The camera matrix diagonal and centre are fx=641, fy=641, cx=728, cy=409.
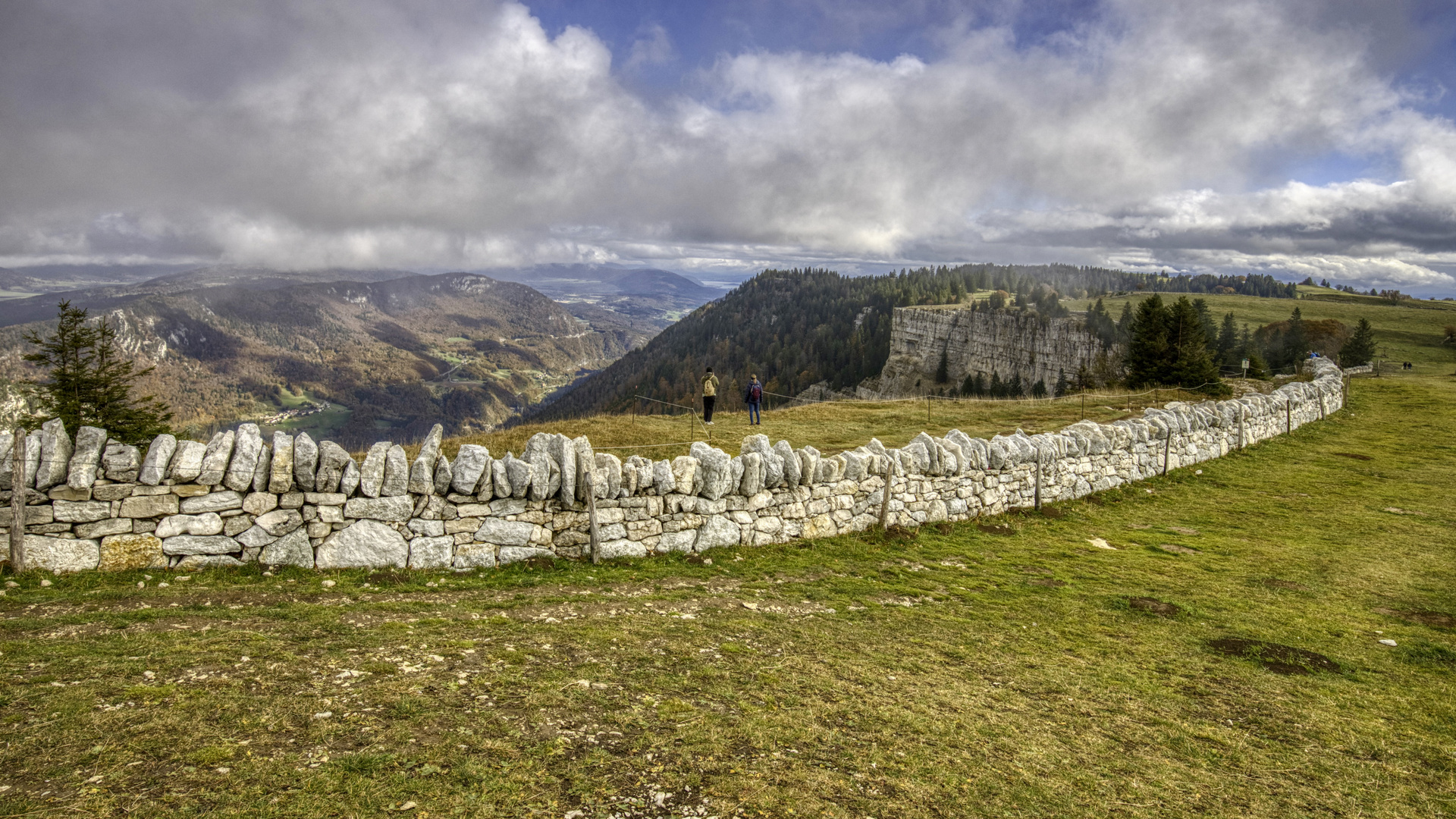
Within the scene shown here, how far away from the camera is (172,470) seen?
873 centimetres

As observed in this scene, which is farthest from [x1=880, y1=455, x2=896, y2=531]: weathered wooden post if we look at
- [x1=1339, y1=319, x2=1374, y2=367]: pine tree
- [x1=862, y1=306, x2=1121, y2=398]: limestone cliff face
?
[x1=862, y1=306, x2=1121, y2=398]: limestone cliff face

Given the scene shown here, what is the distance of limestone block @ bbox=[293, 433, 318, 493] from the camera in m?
9.17

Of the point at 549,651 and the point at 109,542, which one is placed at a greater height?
the point at 109,542

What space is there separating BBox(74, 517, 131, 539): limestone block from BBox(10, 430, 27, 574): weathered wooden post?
1.67 ft

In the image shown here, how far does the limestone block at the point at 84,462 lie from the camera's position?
8.27 meters

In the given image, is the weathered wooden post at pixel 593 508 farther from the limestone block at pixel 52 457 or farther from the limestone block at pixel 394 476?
the limestone block at pixel 52 457

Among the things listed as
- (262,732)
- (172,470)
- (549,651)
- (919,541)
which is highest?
(172,470)

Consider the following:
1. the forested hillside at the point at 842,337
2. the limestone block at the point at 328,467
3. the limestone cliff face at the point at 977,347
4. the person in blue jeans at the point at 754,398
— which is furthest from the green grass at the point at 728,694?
the forested hillside at the point at 842,337

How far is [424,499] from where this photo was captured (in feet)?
32.3

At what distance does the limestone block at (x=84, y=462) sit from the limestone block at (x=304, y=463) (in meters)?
2.11

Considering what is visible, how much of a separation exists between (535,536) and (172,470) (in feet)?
16.2

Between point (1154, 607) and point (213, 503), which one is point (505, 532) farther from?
point (1154, 607)

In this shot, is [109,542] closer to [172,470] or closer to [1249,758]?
[172,470]

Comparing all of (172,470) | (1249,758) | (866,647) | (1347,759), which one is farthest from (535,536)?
(1347,759)
